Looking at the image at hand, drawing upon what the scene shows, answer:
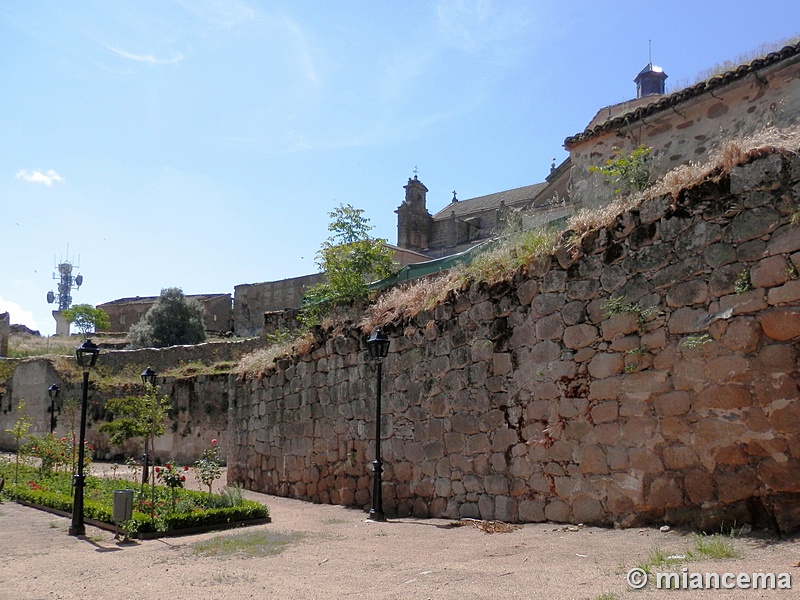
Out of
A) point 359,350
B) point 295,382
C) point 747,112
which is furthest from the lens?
point 295,382

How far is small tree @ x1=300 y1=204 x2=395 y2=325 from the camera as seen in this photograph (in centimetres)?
1308

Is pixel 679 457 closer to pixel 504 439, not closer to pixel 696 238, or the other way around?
pixel 696 238

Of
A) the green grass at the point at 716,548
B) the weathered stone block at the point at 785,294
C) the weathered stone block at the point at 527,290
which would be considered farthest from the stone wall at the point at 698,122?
the green grass at the point at 716,548

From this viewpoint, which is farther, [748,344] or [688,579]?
[748,344]

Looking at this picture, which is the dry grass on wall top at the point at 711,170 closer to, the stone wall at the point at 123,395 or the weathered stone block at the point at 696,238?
the weathered stone block at the point at 696,238

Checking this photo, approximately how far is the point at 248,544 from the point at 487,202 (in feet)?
131

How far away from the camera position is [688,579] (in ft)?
15.1

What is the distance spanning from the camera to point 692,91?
34.9 ft

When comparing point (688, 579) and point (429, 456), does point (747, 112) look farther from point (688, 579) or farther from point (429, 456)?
point (688, 579)

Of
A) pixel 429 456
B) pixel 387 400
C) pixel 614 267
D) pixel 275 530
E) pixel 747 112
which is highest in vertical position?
pixel 747 112

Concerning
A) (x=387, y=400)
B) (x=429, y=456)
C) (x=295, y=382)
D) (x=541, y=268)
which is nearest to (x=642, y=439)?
(x=541, y=268)

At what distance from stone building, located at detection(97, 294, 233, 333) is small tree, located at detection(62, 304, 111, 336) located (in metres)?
0.69

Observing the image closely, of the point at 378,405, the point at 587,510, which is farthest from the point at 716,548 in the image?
the point at 378,405

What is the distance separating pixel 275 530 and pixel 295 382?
14.3 ft
